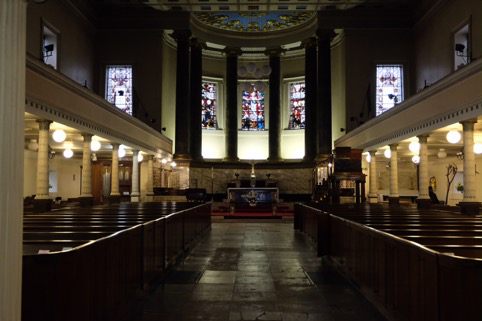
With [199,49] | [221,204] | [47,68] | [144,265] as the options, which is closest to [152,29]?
[199,49]

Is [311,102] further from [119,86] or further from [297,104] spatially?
[119,86]

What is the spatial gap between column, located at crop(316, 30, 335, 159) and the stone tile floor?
1708cm

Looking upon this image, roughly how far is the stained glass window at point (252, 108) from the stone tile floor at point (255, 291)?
24098 mm

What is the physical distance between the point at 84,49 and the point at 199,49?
286 inches

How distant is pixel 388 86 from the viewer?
27141mm

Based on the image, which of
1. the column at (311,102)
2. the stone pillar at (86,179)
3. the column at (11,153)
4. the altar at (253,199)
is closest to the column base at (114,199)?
the stone pillar at (86,179)

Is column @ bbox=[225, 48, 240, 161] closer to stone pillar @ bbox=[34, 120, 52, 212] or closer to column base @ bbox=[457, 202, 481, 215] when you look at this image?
stone pillar @ bbox=[34, 120, 52, 212]

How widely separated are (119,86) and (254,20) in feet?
30.5

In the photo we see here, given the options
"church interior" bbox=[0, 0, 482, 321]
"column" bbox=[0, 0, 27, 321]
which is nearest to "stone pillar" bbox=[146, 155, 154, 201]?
"church interior" bbox=[0, 0, 482, 321]

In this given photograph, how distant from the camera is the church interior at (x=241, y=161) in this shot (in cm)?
390

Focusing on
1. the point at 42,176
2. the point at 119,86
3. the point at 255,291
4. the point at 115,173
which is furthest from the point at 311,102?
the point at 255,291

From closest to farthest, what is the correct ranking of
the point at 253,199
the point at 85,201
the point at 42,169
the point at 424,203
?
the point at 42,169, the point at 424,203, the point at 85,201, the point at 253,199

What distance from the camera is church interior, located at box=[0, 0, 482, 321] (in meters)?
3.90

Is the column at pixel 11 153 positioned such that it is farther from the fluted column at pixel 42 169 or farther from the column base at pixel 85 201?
the column base at pixel 85 201
